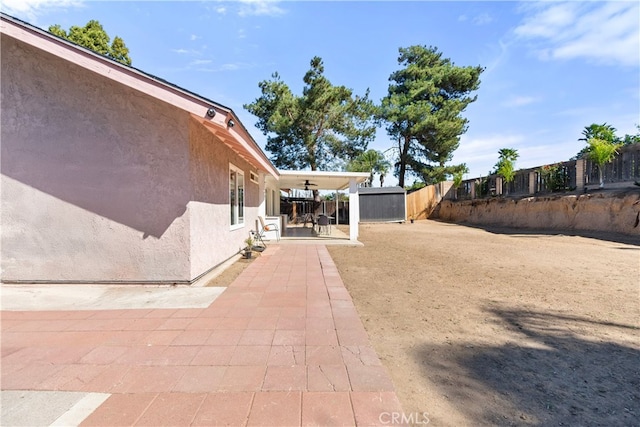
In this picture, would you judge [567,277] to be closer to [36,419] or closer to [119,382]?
[119,382]

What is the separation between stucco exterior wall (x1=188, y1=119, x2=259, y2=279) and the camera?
5008mm

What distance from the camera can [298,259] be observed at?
7605 mm

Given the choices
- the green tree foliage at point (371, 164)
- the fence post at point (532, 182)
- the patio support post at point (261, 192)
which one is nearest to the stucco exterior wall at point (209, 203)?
the patio support post at point (261, 192)

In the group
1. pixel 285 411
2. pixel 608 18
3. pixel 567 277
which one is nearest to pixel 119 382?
pixel 285 411

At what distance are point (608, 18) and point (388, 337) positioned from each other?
402 inches

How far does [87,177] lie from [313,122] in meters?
18.1

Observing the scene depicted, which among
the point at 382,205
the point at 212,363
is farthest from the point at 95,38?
the point at 212,363

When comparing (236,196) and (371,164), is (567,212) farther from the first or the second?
(371,164)

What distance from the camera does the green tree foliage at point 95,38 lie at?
16.6m

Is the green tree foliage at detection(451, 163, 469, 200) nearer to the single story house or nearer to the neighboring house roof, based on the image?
the single story house

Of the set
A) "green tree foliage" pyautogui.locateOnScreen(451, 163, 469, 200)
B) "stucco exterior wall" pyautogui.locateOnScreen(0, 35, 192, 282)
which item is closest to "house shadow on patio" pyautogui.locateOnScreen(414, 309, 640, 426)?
"stucco exterior wall" pyautogui.locateOnScreen(0, 35, 192, 282)

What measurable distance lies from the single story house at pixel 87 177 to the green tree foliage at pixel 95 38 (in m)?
14.3

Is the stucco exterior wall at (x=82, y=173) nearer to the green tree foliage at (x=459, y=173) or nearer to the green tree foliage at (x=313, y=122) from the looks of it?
the green tree foliage at (x=313, y=122)

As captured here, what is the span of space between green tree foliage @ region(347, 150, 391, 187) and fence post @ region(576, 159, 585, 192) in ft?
44.4
